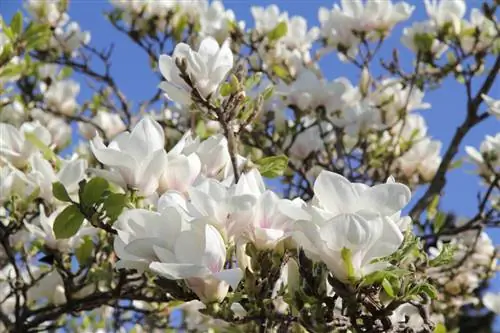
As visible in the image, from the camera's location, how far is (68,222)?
1.09 m

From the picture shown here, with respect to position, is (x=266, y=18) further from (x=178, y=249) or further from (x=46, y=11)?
(x=178, y=249)

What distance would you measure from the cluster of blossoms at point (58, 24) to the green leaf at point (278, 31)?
0.93 m

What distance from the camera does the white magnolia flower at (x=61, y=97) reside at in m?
3.15

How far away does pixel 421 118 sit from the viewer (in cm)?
283

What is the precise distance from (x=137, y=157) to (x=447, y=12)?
78.2 inches

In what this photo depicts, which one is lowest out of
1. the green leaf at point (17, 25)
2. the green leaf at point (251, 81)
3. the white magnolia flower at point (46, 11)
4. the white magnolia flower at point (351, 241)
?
the white magnolia flower at point (351, 241)

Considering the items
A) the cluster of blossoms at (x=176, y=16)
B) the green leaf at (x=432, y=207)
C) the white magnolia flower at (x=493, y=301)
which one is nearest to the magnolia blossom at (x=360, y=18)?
the cluster of blossoms at (x=176, y=16)

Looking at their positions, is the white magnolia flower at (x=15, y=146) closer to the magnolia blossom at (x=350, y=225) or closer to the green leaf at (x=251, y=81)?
the green leaf at (x=251, y=81)

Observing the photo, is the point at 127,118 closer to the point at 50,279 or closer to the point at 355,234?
the point at 50,279

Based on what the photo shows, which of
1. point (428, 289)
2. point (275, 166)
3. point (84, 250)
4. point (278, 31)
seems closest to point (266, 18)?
point (278, 31)

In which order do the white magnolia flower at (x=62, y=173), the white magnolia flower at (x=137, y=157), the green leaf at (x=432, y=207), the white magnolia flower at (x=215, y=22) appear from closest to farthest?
the white magnolia flower at (x=137, y=157) < the white magnolia flower at (x=62, y=173) < the green leaf at (x=432, y=207) < the white magnolia flower at (x=215, y=22)

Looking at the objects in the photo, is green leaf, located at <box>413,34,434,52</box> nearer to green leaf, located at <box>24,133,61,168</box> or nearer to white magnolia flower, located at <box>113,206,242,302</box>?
green leaf, located at <box>24,133,61,168</box>

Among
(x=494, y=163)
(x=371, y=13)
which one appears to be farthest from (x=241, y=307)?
(x=371, y=13)

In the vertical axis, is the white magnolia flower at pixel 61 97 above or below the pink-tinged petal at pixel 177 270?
above
